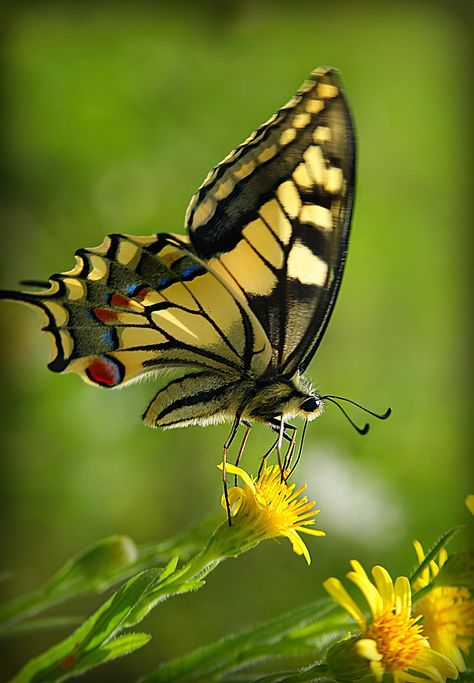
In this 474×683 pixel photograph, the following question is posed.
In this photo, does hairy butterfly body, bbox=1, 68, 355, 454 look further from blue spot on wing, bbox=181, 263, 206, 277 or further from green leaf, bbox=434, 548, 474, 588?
green leaf, bbox=434, 548, 474, 588

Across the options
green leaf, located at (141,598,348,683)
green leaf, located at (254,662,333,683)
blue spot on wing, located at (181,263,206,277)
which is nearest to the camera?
green leaf, located at (254,662,333,683)

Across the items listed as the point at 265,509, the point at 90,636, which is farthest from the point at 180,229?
the point at 90,636

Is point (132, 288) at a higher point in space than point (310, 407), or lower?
higher

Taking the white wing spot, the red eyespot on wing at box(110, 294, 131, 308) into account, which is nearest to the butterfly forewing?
the white wing spot

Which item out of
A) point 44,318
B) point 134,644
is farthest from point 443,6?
point 134,644

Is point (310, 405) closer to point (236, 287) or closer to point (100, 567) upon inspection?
point (236, 287)

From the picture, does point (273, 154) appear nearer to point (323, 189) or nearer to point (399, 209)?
point (323, 189)
